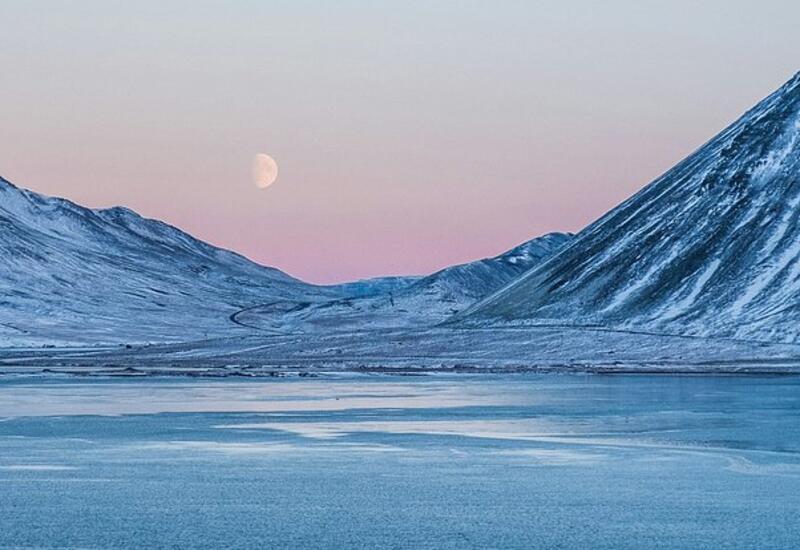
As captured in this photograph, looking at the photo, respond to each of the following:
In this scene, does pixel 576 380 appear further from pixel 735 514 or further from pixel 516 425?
pixel 735 514

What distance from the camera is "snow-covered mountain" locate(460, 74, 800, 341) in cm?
15750

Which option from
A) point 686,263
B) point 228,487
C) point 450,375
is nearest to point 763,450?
point 228,487

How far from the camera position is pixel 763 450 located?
40656 mm

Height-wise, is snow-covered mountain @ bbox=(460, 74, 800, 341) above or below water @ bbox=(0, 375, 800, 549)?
above

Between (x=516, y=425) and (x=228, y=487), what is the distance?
752 inches

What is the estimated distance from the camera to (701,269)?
17325 centimetres

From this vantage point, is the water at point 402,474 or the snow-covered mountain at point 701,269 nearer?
the water at point 402,474

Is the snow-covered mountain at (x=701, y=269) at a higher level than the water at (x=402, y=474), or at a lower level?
higher

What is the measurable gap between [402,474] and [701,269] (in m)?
142

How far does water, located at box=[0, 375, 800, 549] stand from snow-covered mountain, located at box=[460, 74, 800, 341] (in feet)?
304

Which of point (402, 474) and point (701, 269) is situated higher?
point (701, 269)

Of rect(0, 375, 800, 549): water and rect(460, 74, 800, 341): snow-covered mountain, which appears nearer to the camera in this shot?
rect(0, 375, 800, 549): water

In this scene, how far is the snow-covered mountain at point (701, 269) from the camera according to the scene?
15750 centimetres

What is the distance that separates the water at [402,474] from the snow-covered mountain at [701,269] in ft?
304
